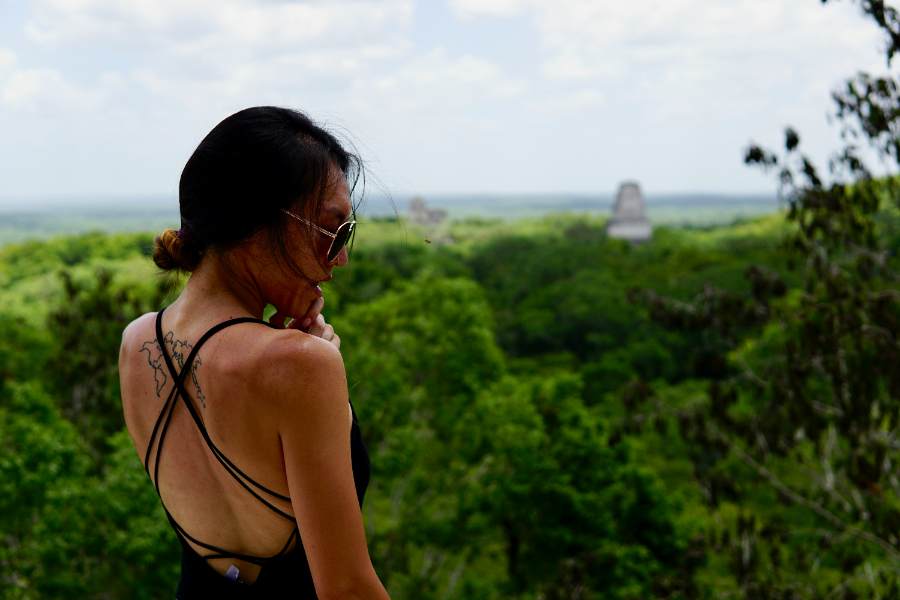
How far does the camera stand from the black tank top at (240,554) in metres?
1.79

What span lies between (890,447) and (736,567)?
217 centimetres

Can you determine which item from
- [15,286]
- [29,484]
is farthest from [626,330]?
[29,484]

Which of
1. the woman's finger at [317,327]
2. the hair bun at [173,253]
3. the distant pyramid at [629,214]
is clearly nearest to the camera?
the hair bun at [173,253]

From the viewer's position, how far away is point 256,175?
1779mm

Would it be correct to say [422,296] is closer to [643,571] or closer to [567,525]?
[567,525]

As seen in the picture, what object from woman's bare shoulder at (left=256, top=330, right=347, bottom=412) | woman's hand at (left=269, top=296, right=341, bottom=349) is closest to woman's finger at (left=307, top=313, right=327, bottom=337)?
woman's hand at (left=269, top=296, right=341, bottom=349)

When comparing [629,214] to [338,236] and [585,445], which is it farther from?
[338,236]

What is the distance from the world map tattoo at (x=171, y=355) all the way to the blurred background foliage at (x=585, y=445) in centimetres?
30

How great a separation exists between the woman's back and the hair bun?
0.09 m

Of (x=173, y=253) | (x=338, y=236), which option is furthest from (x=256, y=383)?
(x=173, y=253)

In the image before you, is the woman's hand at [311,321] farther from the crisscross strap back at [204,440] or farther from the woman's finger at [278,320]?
the crisscross strap back at [204,440]

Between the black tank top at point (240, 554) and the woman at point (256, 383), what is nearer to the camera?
the woman at point (256, 383)

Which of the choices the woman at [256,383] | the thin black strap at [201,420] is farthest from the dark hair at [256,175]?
the thin black strap at [201,420]

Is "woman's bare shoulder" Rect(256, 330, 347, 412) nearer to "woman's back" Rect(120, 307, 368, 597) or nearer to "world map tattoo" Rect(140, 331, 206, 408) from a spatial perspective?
"woman's back" Rect(120, 307, 368, 597)
